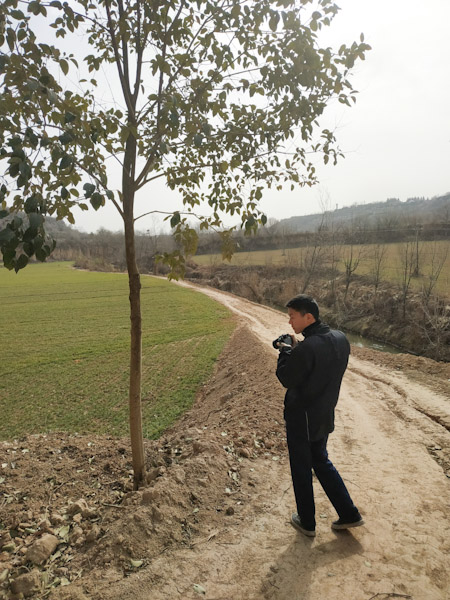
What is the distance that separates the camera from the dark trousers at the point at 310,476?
3.59 meters

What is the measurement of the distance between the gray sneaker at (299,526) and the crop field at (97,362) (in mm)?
6722

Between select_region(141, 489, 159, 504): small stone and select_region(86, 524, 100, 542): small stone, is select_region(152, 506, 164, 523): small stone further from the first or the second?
select_region(86, 524, 100, 542): small stone

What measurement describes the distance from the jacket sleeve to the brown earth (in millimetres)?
1664

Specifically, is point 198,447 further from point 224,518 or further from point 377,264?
point 377,264

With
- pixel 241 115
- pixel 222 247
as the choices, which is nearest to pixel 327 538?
pixel 222 247

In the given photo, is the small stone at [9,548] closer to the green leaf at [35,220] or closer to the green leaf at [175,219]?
the green leaf at [35,220]

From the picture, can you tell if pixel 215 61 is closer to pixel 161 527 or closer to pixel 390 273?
pixel 161 527

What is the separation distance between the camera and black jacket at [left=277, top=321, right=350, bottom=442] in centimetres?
343

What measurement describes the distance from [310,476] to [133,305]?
2.67 metres

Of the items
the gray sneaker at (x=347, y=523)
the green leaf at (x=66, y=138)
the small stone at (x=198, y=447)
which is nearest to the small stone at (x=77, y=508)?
the small stone at (x=198, y=447)

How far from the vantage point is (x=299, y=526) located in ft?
12.7

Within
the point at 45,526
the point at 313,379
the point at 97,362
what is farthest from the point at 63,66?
the point at 97,362

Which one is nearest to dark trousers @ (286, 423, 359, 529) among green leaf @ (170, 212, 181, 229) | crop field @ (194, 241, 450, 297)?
green leaf @ (170, 212, 181, 229)

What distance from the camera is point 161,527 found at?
387 cm
